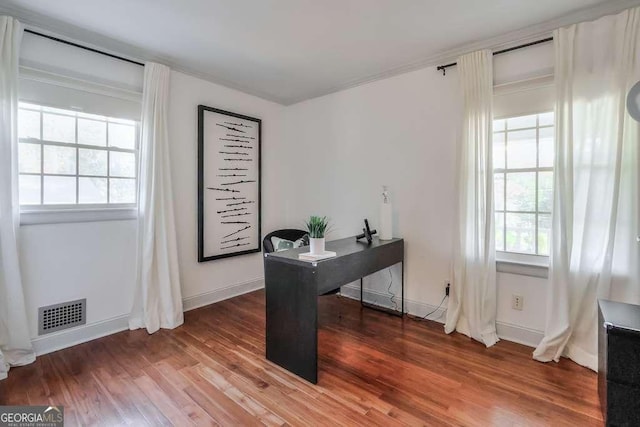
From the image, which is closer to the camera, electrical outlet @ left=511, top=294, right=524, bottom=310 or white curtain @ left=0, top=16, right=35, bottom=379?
white curtain @ left=0, top=16, right=35, bottom=379

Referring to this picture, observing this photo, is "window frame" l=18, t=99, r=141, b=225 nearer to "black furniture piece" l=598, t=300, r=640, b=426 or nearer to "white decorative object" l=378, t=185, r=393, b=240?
"white decorative object" l=378, t=185, r=393, b=240

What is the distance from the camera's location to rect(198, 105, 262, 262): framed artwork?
10.7 ft

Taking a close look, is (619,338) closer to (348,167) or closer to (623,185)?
(623,185)

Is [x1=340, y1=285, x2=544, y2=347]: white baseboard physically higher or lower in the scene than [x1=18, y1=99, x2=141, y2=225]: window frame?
lower

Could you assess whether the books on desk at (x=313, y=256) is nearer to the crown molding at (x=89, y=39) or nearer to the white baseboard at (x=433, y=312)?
the white baseboard at (x=433, y=312)

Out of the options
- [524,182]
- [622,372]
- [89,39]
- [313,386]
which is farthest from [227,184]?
[622,372]

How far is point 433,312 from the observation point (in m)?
2.88

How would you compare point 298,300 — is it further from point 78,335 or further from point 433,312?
point 78,335

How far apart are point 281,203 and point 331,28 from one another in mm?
2311

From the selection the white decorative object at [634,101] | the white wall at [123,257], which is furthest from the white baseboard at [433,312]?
the white decorative object at [634,101]

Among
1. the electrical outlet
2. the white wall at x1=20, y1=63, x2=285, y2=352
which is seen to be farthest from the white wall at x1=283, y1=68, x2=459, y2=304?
the white wall at x1=20, y1=63, x2=285, y2=352

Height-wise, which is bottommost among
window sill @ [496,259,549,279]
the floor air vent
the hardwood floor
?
the hardwood floor

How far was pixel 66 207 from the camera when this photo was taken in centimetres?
239

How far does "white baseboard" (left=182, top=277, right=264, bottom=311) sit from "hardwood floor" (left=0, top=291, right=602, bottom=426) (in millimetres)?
569
